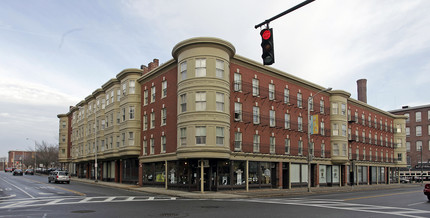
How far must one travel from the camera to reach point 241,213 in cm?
1611

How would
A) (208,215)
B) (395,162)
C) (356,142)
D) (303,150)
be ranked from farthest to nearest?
(395,162)
(356,142)
(303,150)
(208,215)

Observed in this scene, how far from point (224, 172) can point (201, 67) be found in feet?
31.8

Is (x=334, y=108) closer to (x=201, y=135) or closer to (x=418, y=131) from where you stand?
(x=201, y=135)

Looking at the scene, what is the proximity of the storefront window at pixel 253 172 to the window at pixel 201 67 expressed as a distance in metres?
10.1

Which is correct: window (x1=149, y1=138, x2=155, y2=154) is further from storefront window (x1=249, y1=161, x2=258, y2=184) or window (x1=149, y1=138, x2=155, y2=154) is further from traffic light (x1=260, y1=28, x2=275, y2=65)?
traffic light (x1=260, y1=28, x2=275, y2=65)

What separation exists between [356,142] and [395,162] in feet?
59.7

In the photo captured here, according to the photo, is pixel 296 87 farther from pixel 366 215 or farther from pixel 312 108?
pixel 366 215

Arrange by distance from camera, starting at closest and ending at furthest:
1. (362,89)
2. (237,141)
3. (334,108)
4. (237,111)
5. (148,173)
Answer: (237,141)
(237,111)
(148,173)
(334,108)
(362,89)

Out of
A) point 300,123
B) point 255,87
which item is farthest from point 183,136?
point 300,123

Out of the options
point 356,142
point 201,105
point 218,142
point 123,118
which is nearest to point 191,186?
Result: point 218,142

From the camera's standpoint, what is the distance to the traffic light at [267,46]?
9.97m

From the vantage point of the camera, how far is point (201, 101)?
3228cm

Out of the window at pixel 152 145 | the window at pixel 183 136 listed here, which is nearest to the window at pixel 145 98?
the window at pixel 152 145

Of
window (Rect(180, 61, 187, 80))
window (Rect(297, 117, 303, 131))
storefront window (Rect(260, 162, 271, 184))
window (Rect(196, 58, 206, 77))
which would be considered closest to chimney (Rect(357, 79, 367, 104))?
window (Rect(297, 117, 303, 131))
